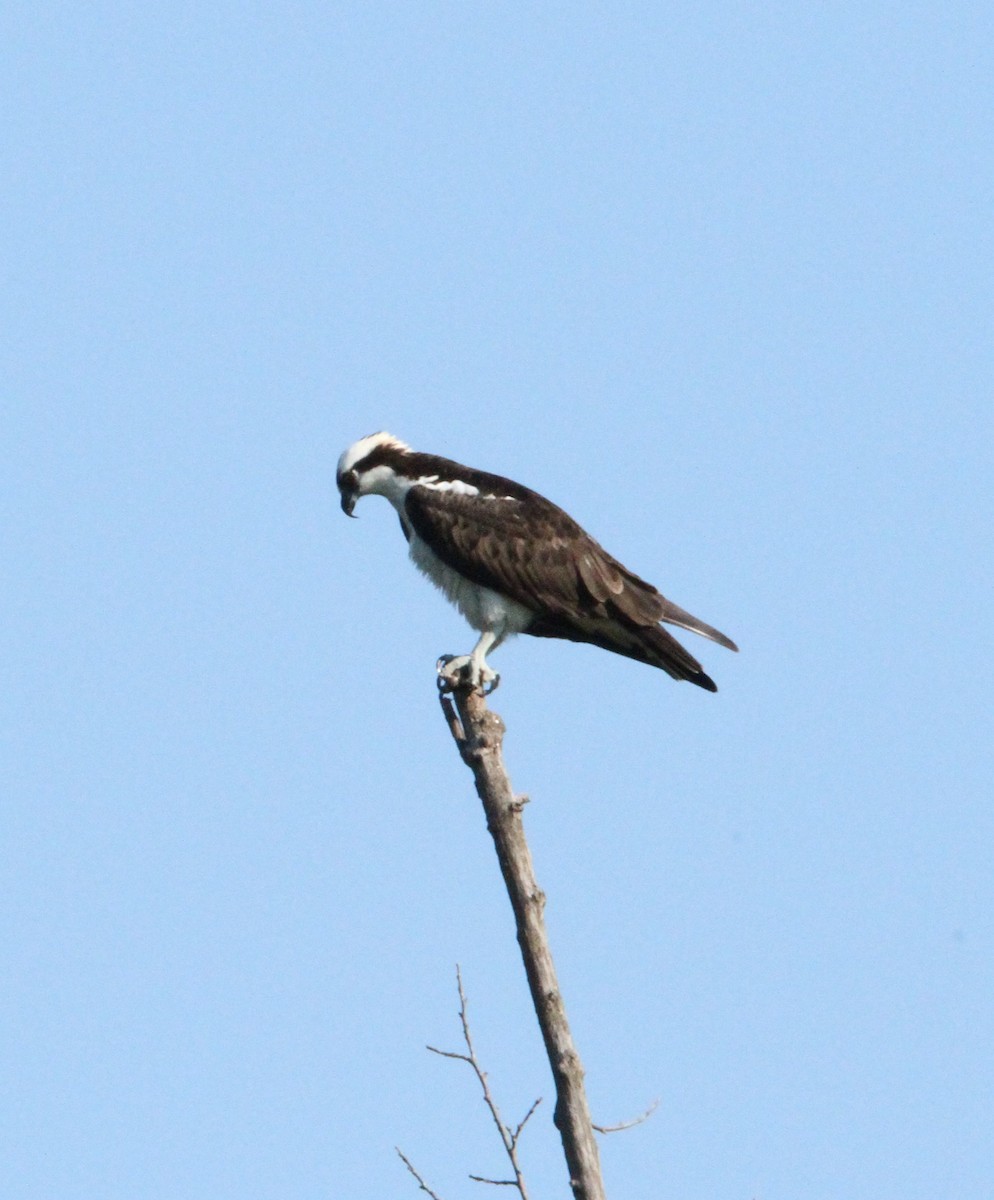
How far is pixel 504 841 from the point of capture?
254 inches

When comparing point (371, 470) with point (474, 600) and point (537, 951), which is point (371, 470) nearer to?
point (474, 600)

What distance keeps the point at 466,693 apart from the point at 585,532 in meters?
2.86

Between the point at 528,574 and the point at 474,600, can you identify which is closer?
the point at 528,574

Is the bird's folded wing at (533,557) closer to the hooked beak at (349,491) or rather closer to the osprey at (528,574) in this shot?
the osprey at (528,574)

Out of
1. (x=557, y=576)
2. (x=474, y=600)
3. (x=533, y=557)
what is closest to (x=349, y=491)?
(x=474, y=600)

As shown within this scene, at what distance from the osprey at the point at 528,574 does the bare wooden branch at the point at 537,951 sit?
2536mm

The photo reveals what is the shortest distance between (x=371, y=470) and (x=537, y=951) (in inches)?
200

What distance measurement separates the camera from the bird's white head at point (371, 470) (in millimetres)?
10602

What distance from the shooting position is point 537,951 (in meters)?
6.12

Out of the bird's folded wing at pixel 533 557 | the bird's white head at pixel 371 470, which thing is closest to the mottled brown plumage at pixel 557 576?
the bird's folded wing at pixel 533 557

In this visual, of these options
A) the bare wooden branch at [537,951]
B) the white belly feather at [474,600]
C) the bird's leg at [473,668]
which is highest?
the white belly feather at [474,600]

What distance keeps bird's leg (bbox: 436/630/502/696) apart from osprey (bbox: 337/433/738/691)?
3cm

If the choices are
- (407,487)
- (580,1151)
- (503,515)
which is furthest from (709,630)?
(580,1151)

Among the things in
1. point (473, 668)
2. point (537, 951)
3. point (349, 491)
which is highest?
point (349, 491)
